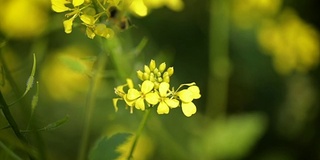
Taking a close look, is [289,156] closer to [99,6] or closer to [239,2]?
[239,2]

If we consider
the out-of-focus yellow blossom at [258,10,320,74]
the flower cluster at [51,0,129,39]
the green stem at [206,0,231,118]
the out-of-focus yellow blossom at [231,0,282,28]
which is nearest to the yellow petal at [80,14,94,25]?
the flower cluster at [51,0,129,39]

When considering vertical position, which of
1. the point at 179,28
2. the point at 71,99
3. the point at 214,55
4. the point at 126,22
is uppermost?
the point at 126,22

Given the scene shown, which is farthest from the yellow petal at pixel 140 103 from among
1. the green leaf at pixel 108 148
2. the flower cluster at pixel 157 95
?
the green leaf at pixel 108 148

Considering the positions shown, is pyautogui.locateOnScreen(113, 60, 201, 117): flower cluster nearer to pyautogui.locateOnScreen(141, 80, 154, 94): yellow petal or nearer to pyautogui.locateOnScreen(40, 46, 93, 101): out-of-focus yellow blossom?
pyautogui.locateOnScreen(141, 80, 154, 94): yellow petal

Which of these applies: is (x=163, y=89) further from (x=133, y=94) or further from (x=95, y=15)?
(x=95, y=15)

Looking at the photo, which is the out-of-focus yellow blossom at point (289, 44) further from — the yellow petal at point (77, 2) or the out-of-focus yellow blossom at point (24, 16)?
the yellow petal at point (77, 2)

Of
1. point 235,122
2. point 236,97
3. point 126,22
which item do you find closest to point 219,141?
point 235,122

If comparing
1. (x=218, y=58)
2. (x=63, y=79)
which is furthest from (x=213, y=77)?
(x=63, y=79)
